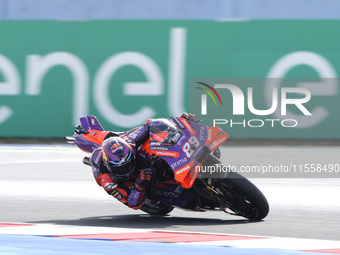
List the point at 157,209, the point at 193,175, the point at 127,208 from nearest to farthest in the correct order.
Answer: the point at 193,175 < the point at 157,209 < the point at 127,208

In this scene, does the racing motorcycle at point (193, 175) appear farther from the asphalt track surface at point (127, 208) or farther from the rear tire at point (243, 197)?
the asphalt track surface at point (127, 208)

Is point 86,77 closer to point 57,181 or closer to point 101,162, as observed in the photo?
point 57,181

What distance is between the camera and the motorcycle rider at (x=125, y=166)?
21.3 ft

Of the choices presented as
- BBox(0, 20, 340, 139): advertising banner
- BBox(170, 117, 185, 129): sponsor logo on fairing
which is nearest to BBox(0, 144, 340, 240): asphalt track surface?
BBox(170, 117, 185, 129): sponsor logo on fairing

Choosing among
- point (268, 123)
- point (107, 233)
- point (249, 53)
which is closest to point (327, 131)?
point (268, 123)

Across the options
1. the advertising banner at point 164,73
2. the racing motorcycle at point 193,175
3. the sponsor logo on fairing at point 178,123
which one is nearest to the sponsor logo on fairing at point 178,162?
the racing motorcycle at point 193,175

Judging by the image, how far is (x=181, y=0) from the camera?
18219 mm

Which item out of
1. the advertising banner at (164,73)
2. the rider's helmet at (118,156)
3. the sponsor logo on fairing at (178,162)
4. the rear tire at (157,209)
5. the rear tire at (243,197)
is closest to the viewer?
the sponsor logo on fairing at (178,162)

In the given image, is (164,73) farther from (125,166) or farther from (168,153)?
(168,153)

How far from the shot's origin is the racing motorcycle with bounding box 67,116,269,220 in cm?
629

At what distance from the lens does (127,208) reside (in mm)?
7824

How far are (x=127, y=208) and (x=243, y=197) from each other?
6.01ft

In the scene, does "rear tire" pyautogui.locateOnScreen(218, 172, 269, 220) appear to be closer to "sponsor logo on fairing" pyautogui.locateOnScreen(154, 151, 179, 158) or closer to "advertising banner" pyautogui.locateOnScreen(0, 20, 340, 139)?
"sponsor logo on fairing" pyautogui.locateOnScreen(154, 151, 179, 158)

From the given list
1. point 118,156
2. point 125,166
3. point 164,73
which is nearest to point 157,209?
point 125,166
